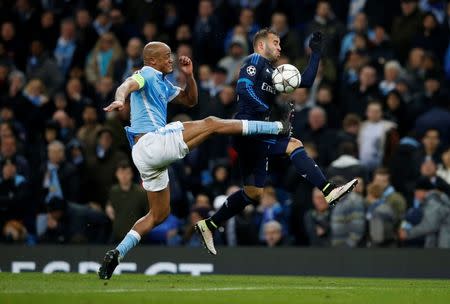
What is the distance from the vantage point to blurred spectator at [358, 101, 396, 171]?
1742cm

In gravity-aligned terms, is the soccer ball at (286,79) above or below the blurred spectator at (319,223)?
above

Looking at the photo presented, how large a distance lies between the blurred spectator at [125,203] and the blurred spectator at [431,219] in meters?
3.71

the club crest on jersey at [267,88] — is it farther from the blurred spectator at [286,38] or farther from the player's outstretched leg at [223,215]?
the blurred spectator at [286,38]

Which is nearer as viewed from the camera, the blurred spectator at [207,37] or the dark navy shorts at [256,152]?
the dark navy shorts at [256,152]

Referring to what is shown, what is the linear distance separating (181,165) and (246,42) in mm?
2860

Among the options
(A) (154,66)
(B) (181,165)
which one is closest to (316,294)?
(A) (154,66)

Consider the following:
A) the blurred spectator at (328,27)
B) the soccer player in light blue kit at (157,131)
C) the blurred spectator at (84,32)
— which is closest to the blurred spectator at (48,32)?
the blurred spectator at (84,32)

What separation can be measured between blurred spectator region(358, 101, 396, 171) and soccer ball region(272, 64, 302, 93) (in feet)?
15.8

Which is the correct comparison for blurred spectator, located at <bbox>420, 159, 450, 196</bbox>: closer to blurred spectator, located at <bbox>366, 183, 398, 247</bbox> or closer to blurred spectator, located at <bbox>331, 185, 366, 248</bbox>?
blurred spectator, located at <bbox>366, 183, 398, 247</bbox>

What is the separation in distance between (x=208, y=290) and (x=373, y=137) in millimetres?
6658

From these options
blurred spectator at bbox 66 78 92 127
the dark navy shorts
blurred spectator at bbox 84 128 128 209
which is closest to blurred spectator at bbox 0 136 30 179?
blurred spectator at bbox 84 128 128 209

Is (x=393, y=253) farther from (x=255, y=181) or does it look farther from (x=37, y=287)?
(x=37, y=287)

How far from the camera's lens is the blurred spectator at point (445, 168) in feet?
53.6

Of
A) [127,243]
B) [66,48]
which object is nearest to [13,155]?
[66,48]
